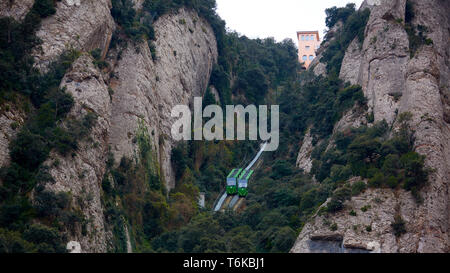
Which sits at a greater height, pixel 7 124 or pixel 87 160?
pixel 7 124

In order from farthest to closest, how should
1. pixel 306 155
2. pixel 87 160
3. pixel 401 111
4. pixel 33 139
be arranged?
pixel 306 155 < pixel 401 111 < pixel 87 160 < pixel 33 139

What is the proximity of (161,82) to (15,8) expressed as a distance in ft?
59.3

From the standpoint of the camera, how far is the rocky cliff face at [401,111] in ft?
127

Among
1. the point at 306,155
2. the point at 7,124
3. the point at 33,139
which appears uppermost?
the point at 7,124

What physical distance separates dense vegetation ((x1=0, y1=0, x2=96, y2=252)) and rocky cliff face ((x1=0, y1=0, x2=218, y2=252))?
0.68 m

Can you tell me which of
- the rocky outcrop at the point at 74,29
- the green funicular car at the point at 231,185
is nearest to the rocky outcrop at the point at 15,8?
the rocky outcrop at the point at 74,29

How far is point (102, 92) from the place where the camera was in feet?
154

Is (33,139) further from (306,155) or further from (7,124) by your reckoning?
(306,155)

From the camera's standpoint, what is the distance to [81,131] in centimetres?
4203

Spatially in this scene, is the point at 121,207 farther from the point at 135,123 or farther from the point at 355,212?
the point at 355,212

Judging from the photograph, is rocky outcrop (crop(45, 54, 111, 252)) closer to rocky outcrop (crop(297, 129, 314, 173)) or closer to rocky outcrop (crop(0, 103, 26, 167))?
rocky outcrop (crop(0, 103, 26, 167))

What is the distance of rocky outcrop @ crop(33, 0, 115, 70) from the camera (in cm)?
4647

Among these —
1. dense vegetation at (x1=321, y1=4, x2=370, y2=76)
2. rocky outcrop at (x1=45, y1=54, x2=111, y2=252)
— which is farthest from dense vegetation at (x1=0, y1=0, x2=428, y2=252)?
rocky outcrop at (x1=45, y1=54, x2=111, y2=252)

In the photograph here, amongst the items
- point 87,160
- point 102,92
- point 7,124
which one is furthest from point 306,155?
point 7,124
